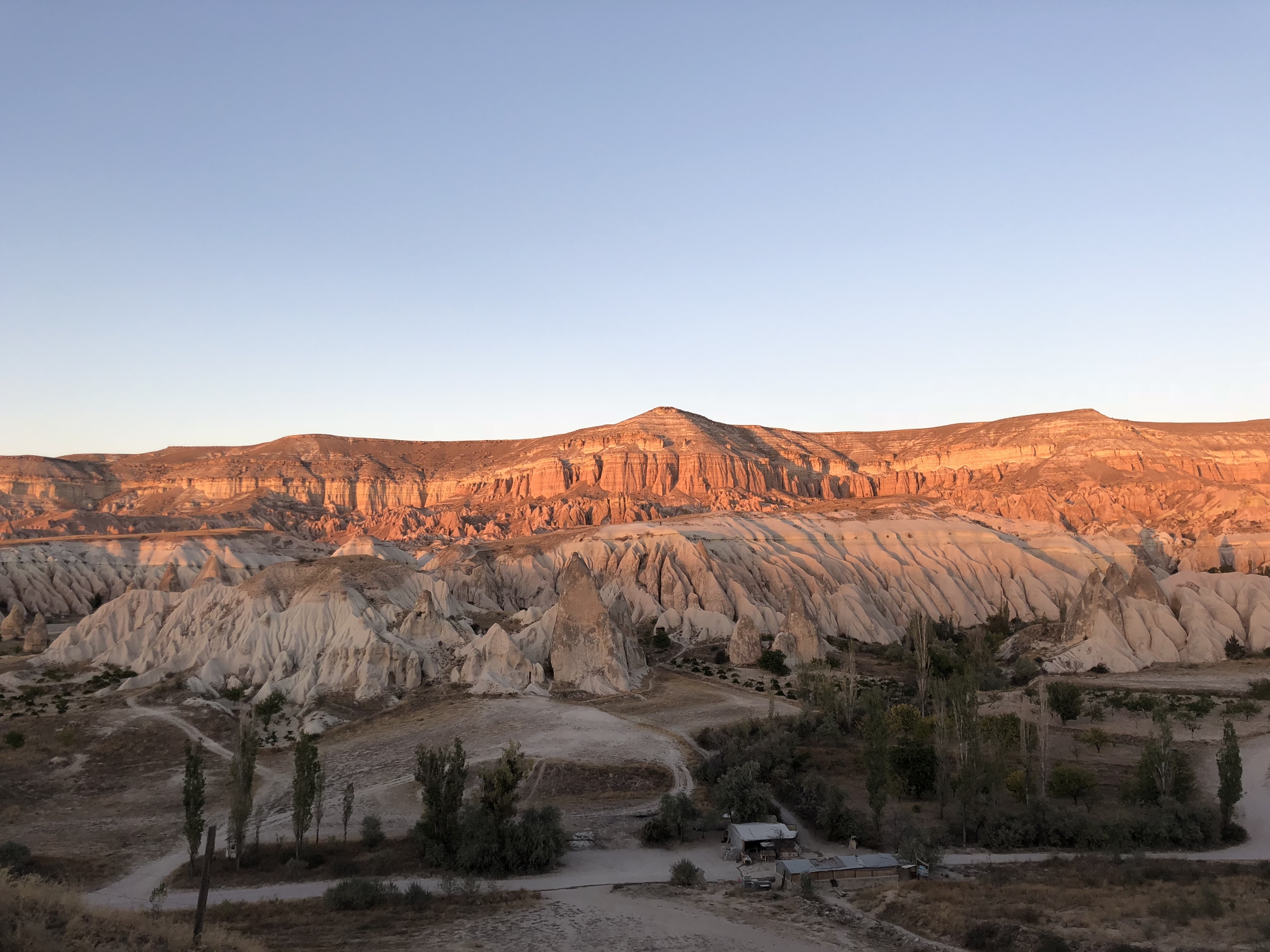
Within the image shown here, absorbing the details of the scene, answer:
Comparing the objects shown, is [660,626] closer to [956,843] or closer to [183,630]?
[183,630]

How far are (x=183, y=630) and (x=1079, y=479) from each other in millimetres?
108905

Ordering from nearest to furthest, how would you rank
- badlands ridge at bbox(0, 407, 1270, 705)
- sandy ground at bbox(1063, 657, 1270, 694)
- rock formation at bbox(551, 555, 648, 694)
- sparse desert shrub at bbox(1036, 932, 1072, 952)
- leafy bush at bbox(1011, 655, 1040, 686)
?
sparse desert shrub at bbox(1036, 932, 1072, 952), sandy ground at bbox(1063, 657, 1270, 694), rock formation at bbox(551, 555, 648, 694), badlands ridge at bbox(0, 407, 1270, 705), leafy bush at bbox(1011, 655, 1040, 686)

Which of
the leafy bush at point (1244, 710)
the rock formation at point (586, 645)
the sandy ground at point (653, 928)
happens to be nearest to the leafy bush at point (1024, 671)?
the leafy bush at point (1244, 710)

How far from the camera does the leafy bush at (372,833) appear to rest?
928 inches

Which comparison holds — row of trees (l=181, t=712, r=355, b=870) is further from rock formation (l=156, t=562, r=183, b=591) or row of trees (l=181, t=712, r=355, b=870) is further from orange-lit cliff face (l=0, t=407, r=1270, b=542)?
orange-lit cliff face (l=0, t=407, r=1270, b=542)

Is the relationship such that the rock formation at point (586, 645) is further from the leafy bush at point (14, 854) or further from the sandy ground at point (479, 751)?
the leafy bush at point (14, 854)

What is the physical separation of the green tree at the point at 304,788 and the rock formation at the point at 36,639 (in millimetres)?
39733

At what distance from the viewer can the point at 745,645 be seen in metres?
52.8

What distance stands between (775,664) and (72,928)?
135ft

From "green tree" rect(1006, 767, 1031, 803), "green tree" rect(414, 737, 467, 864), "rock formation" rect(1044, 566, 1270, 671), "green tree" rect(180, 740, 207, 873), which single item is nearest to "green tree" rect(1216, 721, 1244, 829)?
"green tree" rect(1006, 767, 1031, 803)

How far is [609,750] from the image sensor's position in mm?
30953

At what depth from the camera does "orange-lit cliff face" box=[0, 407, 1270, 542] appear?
11862 cm

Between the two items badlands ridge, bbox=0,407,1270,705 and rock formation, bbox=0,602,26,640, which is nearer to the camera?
badlands ridge, bbox=0,407,1270,705

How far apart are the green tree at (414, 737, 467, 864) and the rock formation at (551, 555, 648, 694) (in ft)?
60.5
